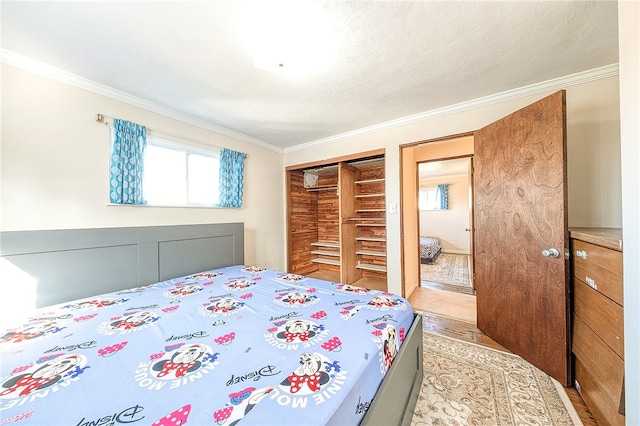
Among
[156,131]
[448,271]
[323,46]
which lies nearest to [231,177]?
[156,131]

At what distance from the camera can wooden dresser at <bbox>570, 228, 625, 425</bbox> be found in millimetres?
1104

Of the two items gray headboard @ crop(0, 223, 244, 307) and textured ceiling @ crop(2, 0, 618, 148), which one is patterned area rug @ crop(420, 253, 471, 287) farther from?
gray headboard @ crop(0, 223, 244, 307)

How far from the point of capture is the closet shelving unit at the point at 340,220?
3.60 metres

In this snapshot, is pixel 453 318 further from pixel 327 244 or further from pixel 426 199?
pixel 426 199

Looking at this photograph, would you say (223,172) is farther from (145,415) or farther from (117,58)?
(145,415)

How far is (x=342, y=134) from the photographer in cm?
330

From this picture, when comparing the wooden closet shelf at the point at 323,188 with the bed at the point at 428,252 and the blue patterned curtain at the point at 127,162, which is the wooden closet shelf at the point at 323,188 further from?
the blue patterned curtain at the point at 127,162

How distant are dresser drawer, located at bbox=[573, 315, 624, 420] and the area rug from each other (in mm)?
160

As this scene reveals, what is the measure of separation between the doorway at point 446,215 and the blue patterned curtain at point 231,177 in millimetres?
4117

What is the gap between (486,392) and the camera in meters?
1.47

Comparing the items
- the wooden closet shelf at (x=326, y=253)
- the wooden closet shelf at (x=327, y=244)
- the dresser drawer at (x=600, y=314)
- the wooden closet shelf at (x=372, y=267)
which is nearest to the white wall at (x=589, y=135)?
the dresser drawer at (x=600, y=314)

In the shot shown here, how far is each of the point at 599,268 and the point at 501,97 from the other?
69.7 inches

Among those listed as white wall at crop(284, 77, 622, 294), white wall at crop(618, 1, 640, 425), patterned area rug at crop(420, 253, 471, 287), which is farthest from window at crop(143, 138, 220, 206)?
patterned area rug at crop(420, 253, 471, 287)

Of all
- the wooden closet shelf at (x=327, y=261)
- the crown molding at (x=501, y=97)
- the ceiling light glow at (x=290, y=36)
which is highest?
the ceiling light glow at (x=290, y=36)
